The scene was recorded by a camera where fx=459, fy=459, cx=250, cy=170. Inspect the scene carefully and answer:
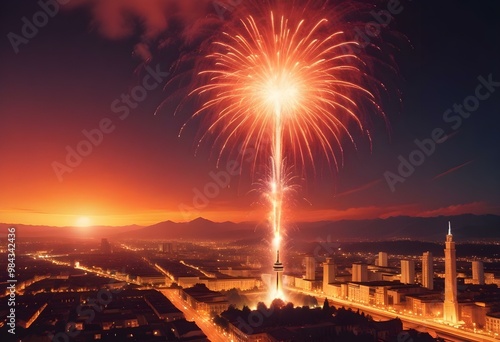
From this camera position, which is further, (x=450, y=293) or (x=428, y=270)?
(x=428, y=270)

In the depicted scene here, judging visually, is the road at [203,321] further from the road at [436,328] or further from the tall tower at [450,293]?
the tall tower at [450,293]

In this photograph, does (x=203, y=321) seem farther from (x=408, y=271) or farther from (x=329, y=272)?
(x=408, y=271)

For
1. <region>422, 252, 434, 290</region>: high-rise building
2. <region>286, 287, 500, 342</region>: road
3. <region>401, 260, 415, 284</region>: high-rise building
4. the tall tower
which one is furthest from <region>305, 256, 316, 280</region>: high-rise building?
the tall tower

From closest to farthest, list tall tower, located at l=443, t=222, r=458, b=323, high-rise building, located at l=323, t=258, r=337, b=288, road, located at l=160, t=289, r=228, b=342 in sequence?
road, located at l=160, t=289, r=228, b=342, tall tower, located at l=443, t=222, r=458, b=323, high-rise building, located at l=323, t=258, r=337, b=288

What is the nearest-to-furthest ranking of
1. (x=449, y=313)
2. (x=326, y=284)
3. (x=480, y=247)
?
1. (x=449, y=313)
2. (x=326, y=284)
3. (x=480, y=247)

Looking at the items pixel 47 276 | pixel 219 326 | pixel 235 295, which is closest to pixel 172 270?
pixel 47 276

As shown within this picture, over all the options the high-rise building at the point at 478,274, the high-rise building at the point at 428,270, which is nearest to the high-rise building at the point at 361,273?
the high-rise building at the point at 428,270

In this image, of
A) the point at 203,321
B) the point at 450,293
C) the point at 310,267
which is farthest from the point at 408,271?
the point at 203,321

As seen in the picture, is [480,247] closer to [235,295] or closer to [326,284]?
[326,284]

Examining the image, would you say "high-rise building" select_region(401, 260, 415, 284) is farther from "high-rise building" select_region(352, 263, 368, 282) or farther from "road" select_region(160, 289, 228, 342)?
"road" select_region(160, 289, 228, 342)

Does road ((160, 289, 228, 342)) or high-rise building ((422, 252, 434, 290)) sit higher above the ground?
high-rise building ((422, 252, 434, 290))

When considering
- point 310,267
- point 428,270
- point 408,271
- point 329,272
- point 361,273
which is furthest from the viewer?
point 310,267
